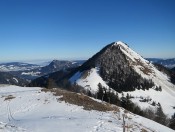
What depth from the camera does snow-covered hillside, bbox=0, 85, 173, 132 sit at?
28.0 metres

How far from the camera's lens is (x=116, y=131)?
26.6 meters

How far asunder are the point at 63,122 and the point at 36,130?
4.53 metres

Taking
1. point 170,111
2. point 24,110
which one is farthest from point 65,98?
point 170,111

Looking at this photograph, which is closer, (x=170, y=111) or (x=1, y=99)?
(x=1, y=99)

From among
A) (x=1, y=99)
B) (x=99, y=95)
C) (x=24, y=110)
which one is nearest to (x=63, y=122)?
(x=24, y=110)

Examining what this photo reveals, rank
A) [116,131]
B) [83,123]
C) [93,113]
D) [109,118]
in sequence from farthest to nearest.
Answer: [93,113], [109,118], [83,123], [116,131]

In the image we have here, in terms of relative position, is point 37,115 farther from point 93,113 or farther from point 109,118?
point 109,118

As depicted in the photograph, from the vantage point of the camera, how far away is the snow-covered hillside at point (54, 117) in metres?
28.0

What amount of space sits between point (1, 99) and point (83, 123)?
25026 millimetres

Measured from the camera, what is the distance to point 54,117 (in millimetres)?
34719

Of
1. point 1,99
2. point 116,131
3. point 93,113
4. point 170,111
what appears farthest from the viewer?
point 170,111

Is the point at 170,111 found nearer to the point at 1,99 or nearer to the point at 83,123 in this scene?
the point at 1,99

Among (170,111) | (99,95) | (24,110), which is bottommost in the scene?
(170,111)

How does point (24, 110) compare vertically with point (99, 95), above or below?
above
